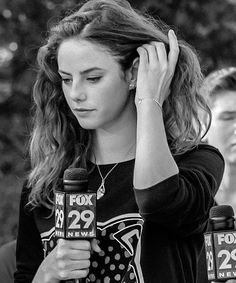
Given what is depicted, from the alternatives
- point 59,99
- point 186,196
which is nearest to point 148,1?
point 59,99

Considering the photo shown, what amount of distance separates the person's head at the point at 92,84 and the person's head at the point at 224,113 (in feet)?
5.70

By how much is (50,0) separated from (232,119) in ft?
7.98

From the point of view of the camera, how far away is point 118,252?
345cm

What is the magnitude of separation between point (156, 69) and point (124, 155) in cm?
33

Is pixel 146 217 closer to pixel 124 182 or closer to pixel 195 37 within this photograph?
pixel 124 182

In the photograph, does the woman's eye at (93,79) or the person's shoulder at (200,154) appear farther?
the person's shoulder at (200,154)

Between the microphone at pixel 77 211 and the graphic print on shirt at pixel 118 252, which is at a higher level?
the microphone at pixel 77 211

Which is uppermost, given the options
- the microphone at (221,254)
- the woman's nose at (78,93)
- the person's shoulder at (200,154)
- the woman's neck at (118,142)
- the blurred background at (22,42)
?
the blurred background at (22,42)

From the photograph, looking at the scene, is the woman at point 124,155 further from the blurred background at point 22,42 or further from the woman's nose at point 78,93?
the blurred background at point 22,42

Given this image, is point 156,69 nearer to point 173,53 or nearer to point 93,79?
point 173,53

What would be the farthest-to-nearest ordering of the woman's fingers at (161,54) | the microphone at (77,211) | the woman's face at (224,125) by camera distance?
the woman's face at (224,125)
the woman's fingers at (161,54)
the microphone at (77,211)

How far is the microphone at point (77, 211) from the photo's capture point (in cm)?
321

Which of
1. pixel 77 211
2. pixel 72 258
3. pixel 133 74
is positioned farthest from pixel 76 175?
pixel 133 74

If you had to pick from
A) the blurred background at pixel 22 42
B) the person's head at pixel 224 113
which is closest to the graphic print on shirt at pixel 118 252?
the person's head at pixel 224 113
